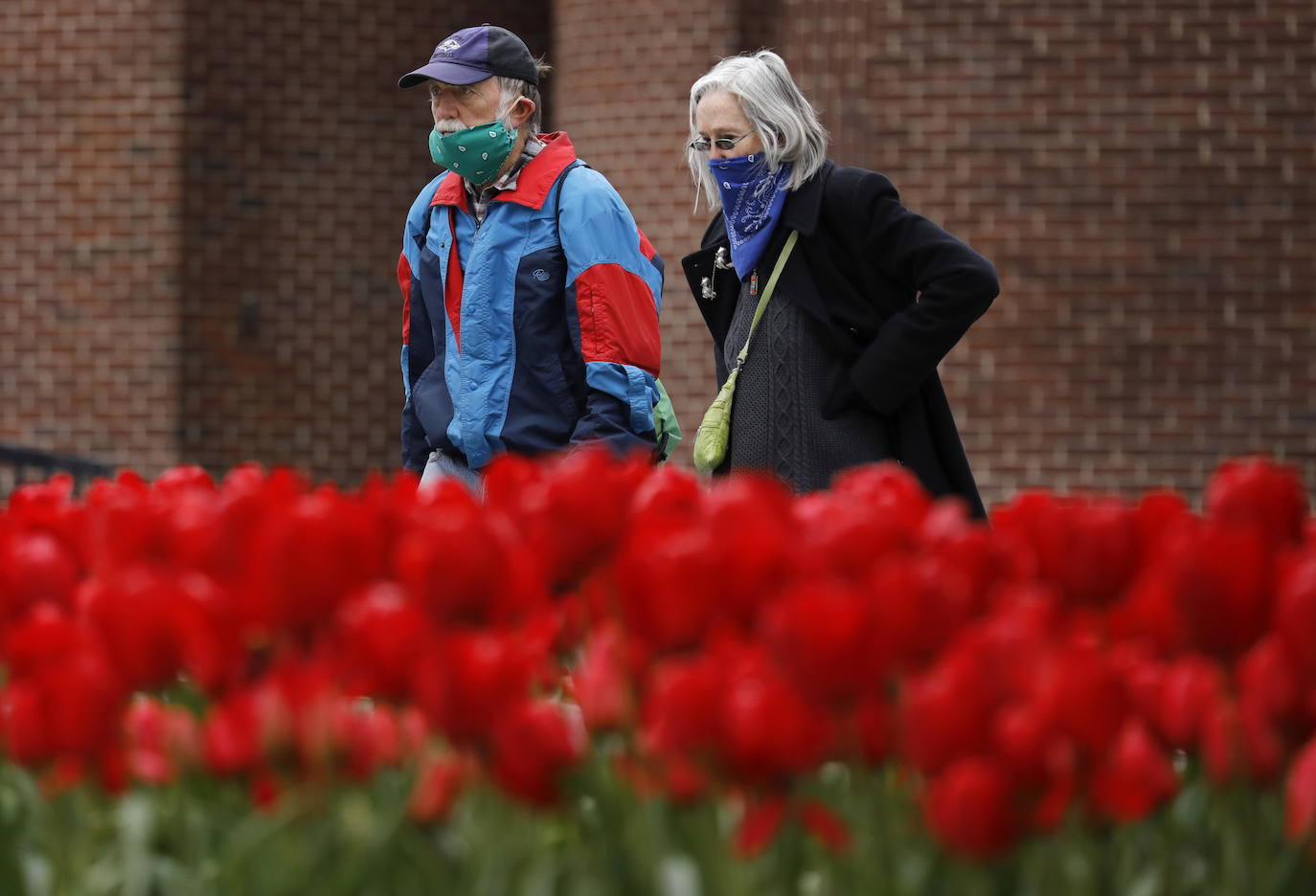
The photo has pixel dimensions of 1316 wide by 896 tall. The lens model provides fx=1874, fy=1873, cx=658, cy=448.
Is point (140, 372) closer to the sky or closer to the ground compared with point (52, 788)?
closer to the ground

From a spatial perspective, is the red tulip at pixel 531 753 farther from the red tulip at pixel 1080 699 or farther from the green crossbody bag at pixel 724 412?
the green crossbody bag at pixel 724 412

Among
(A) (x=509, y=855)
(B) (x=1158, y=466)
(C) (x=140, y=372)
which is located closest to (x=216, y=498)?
(A) (x=509, y=855)

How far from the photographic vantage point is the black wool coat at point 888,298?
3.81m

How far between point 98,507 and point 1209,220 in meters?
6.96

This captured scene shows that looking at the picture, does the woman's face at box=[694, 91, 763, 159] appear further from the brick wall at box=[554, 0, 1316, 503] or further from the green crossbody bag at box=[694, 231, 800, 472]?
the brick wall at box=[554, 0, 1316, 503]

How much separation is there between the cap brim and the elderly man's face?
19 mm

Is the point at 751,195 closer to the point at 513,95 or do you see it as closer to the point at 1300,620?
the point at 513,95

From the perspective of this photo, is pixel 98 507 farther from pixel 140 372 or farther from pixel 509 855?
pixel 140 372

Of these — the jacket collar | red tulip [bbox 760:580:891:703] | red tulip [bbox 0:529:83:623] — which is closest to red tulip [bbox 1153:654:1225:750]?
red tulip [bbox 760:580:891:703]

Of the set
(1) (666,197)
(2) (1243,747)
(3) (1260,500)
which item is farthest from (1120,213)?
(2) (1243,747)

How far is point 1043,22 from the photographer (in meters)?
8.27

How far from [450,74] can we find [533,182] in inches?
11.0

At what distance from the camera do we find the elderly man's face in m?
3.90

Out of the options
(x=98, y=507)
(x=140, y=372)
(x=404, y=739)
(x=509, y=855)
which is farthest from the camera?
(x=140, y=372)
